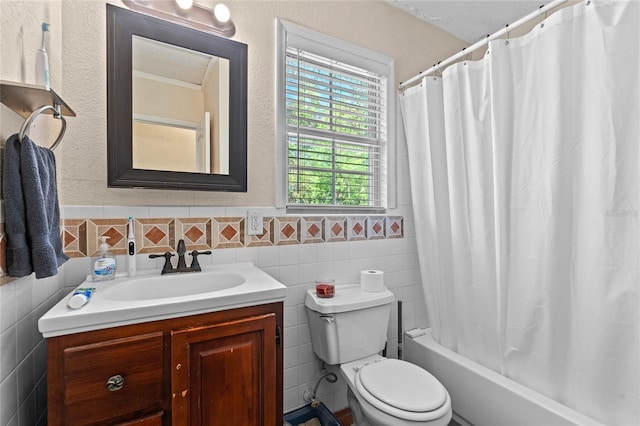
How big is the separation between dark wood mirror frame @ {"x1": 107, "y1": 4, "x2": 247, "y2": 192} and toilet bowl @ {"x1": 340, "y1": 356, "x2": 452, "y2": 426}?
1.06 metres

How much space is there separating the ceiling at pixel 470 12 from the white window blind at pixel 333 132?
0.53 m

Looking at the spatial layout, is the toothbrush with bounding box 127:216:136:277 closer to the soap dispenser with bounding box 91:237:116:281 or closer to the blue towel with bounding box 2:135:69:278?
the soap dispenser with bounding box 91:237:116:281

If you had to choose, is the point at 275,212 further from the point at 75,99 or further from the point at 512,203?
the point at 512,203

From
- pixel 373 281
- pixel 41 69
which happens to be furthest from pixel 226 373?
pixel 41 69

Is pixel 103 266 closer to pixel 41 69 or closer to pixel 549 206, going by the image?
pixel 41 69

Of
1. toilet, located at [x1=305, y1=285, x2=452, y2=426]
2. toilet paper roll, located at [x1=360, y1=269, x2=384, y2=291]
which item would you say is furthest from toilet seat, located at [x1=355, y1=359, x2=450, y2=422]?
toilet paper roll, located at [x1=360, y1=269, x2=384, y2=291]

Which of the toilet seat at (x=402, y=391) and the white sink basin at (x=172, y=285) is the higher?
the white sink basin at (x=172, y=285)

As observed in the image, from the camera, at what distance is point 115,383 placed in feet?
2.78

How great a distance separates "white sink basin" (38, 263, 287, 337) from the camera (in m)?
0.82

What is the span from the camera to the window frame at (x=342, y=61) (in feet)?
5.20

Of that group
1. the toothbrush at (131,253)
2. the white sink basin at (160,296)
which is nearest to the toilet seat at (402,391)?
the white sink basin at (160,296)

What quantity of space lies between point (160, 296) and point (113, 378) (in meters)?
0.41

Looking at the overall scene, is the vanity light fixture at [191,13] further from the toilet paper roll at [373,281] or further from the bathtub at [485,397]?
the bathtub at [485,397]

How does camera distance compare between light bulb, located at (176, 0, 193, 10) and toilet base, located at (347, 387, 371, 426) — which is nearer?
light bulb, located at (176, 0, 193, 10)
